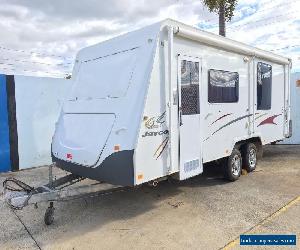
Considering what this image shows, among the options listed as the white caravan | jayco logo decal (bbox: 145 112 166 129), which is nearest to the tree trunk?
the white caravan

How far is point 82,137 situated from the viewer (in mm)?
5387

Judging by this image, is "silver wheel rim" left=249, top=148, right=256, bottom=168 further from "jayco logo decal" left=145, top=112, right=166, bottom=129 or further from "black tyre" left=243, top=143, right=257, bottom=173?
"jayco logo decal" left=145, top=112, right=166, bottom=129

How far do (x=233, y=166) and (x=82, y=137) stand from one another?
3494 mm

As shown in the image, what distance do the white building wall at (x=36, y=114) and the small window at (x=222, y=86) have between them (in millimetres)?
4620

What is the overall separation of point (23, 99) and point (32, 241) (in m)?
5.48

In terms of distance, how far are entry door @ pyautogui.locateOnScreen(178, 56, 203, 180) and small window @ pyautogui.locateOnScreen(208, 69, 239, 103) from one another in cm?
49

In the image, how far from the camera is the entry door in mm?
5480

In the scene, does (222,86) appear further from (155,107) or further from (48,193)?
(48,193)

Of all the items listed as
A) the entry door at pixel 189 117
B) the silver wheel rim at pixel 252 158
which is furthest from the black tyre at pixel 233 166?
the entry door at pixel 189 117

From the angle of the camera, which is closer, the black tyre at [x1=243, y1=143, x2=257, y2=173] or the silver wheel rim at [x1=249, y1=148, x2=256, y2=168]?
the black tyre at [x1=243, y1=143, x2=257, y2=173]

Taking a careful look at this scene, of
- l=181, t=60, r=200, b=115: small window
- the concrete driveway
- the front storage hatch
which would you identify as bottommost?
the concrete driveway

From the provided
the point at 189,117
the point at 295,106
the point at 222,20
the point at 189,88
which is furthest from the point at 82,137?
the point at 222,20

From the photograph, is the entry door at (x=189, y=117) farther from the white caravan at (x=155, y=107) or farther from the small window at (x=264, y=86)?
the small window at (x=264, y=86)

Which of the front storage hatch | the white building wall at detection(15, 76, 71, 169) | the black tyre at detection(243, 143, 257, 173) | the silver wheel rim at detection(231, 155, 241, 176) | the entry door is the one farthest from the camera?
the white building wall at detection(15, 76, 71, 169)
